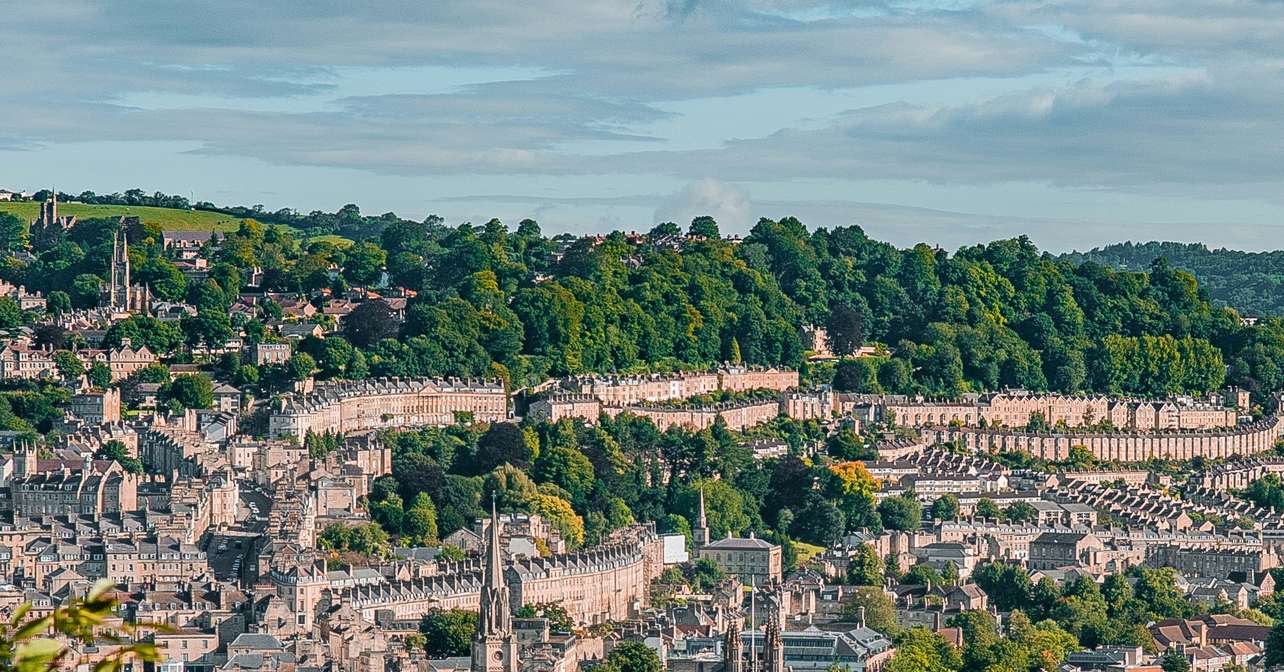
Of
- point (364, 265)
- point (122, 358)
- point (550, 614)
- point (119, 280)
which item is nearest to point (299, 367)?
point (122, 358)

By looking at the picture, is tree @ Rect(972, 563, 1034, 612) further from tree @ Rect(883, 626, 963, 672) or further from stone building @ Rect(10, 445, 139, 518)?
stone building @ Rect(10, 445, 139, 518)

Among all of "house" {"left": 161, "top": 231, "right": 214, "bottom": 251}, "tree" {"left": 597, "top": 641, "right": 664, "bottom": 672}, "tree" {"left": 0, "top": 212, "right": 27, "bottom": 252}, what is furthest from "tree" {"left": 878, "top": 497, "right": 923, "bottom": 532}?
"tree" {"left": 0, "top": 212, "right": 27, "bottom": 252}

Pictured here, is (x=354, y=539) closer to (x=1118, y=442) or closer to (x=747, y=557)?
(x=747, y=557)

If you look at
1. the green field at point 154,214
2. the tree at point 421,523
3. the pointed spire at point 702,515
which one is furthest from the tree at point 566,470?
the green field at point 154,214

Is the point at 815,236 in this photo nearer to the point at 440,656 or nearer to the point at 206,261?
the point at 206,261

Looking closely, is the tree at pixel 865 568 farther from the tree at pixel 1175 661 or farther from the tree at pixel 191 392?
the tree at pixel 191 392

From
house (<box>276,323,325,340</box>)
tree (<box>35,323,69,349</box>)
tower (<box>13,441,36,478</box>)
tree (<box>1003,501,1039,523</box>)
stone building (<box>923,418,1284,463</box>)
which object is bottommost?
tree (<box>1003,501,1039,523</box>)

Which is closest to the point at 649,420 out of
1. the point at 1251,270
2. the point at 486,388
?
the point at 486,388
